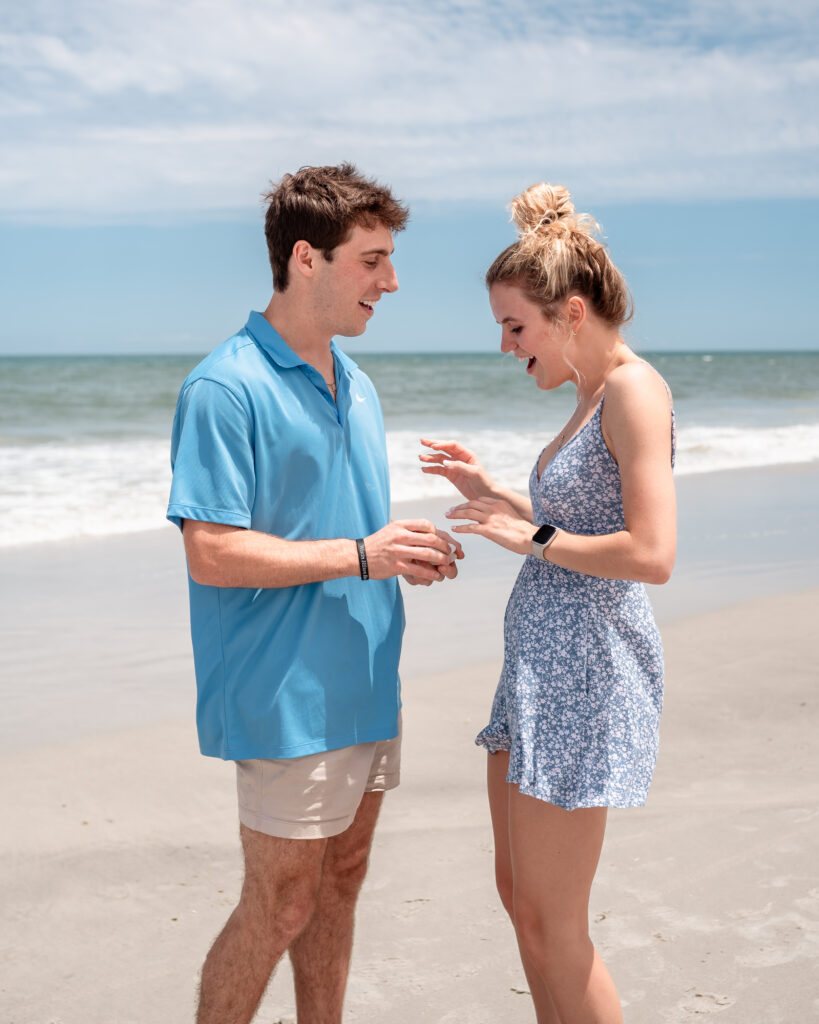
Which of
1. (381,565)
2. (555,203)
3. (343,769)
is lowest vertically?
(343,769)

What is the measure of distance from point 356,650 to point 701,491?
1032cm

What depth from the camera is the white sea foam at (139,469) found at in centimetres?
1022

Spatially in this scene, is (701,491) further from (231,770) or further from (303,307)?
(303,307)

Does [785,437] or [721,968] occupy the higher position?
[721,968]

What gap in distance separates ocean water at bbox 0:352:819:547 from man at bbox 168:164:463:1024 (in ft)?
24.1

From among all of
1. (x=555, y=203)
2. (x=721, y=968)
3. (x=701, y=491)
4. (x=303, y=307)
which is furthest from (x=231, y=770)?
(x=701, y=491)

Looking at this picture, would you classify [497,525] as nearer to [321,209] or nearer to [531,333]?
[531,333]

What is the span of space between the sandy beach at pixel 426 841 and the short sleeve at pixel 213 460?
156cm

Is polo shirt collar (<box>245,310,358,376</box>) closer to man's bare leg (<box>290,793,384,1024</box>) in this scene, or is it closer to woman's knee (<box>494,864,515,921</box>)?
man's bare leg (<box>290,793,384,1024</box>)

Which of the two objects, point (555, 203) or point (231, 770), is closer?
point (555, 203)

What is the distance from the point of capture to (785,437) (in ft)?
63.2

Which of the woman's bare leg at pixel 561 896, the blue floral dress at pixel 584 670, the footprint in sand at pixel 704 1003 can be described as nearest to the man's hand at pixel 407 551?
the blue floral dress at pixel 584 670

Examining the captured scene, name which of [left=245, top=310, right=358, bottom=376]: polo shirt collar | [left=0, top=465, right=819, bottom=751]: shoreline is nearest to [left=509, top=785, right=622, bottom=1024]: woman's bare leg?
[left=245, top=310, right=358, bottom=376]: polo shirt collar

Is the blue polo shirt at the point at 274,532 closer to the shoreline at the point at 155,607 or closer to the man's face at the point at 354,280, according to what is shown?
the man's face at the point at 354,280
